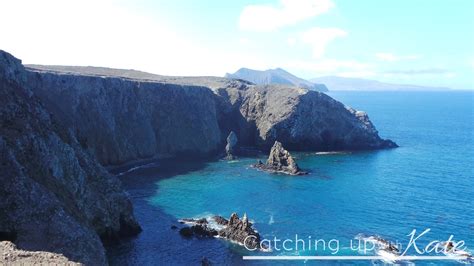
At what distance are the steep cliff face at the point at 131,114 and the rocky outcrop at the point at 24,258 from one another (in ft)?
195

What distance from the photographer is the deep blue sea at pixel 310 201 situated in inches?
2527

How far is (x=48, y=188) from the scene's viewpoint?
50844 mm

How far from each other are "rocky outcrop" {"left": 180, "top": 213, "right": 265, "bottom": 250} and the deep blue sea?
1848 mm

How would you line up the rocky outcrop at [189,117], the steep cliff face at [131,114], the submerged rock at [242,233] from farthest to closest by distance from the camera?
the rocky outcrop at [189,117], the steep cliff face at [131,114], the submerged rock at [242,233]

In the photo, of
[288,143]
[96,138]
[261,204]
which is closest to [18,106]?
[261,204]

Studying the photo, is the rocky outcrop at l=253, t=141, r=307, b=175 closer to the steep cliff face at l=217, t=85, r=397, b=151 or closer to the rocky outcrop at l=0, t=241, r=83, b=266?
the steep cliff face at l=217, t=85, r=397, b=151

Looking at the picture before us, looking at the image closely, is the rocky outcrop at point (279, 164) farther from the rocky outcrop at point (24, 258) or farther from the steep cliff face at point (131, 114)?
the rocky outcrop at point (24, 258)

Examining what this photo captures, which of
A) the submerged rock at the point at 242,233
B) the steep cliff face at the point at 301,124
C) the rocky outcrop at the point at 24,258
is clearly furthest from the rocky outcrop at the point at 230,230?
the steep cliff face at the point at 301,124

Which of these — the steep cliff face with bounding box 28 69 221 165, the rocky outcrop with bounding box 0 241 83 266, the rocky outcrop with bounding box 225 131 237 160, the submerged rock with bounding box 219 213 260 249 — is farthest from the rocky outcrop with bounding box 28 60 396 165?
the rocky outcrop with bounding box 0 241 83 266

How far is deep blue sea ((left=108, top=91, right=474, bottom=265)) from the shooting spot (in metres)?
64.2

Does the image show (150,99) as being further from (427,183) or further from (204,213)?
(427,183)

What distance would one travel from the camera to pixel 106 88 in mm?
118688

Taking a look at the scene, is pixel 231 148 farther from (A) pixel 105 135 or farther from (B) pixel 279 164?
(A) pixel 105 135

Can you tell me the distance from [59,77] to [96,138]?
16.9m
